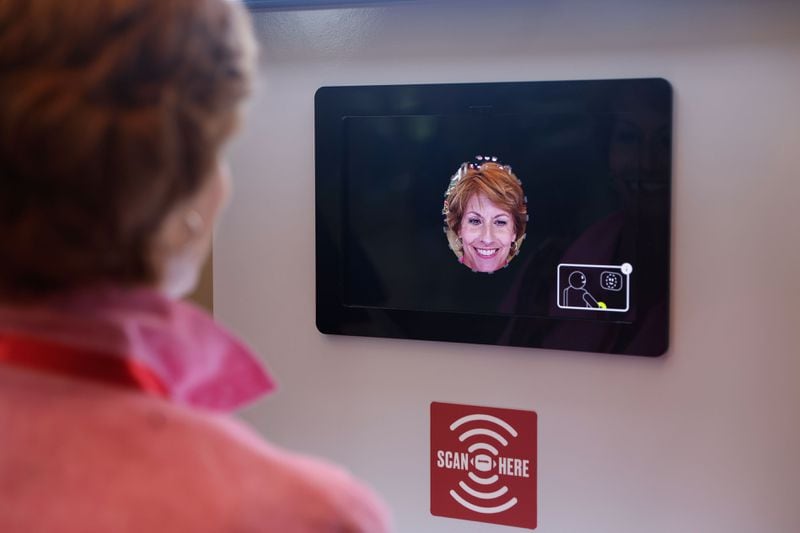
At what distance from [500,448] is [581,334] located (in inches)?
9.2

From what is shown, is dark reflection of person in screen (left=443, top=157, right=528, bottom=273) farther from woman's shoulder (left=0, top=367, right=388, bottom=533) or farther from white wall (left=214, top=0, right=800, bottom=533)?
woman's shoulder (left=0, top=367, right=388, bottom=533)

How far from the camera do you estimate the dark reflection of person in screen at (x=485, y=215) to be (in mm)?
1448

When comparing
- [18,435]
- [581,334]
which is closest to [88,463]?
[18,435]

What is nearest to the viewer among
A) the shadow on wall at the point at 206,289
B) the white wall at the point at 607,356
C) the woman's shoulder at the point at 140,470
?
the woman's shoulder at the point at 140,470

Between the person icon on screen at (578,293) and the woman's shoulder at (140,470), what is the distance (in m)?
0.96

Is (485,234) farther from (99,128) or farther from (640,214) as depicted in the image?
(99,128)

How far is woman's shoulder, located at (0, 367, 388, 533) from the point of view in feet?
1.49

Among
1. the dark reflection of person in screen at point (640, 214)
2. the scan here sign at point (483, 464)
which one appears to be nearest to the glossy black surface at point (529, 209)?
the dark reflection of person in screen at point (640, 214)

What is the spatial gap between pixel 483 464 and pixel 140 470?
1090 mm

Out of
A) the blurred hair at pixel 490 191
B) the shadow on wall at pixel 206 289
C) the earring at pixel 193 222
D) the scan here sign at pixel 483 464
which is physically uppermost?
the blurred hair at pixel 490 191

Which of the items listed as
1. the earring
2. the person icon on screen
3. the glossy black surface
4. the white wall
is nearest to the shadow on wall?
the white wall

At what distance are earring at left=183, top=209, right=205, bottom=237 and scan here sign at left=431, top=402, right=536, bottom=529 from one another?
1.00 meters

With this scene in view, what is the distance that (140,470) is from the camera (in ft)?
1.53

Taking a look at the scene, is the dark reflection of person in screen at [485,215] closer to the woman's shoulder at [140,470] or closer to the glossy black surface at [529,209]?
the glossy black surface at [529,209]
